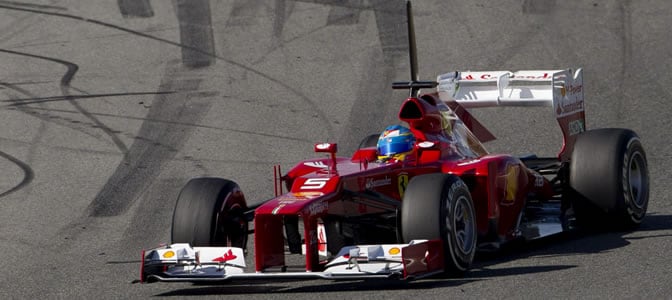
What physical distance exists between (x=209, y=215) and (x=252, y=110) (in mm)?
7484

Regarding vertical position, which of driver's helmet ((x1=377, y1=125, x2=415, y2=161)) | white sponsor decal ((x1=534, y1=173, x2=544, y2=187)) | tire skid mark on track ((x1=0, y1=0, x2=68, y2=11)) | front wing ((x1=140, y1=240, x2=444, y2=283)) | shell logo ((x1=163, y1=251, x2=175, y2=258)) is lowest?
front wing ((x1=140, y1=240, x2=444, y2=283))

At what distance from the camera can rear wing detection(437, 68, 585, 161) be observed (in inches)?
475

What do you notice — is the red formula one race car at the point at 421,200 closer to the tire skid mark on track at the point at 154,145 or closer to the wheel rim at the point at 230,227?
the wheel rim at the point at 230,227

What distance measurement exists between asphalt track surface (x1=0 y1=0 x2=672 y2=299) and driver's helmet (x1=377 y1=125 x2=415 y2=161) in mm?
1202

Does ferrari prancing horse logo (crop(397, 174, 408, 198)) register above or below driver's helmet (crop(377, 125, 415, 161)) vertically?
below

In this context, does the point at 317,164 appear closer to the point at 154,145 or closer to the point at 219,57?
the point at 154,145

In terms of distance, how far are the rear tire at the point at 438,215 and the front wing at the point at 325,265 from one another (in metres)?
0.11

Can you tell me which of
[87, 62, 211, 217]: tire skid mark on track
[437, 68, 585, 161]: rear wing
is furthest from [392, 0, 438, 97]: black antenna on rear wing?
[87, 62, 211, 217]: tire skid mark on track

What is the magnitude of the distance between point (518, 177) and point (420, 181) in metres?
1.87

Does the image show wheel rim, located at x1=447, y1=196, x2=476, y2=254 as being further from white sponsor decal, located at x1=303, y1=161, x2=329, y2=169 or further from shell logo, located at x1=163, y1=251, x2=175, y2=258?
shell logo, located at x1=163, y1=251, x2=175, y2=258

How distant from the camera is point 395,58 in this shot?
18.8 metres

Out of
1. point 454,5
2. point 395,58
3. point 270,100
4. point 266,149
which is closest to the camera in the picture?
point 266,149

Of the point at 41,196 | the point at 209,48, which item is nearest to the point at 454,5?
the point at 209,48

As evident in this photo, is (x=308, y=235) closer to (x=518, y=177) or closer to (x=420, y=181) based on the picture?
(x=420, y=181)
